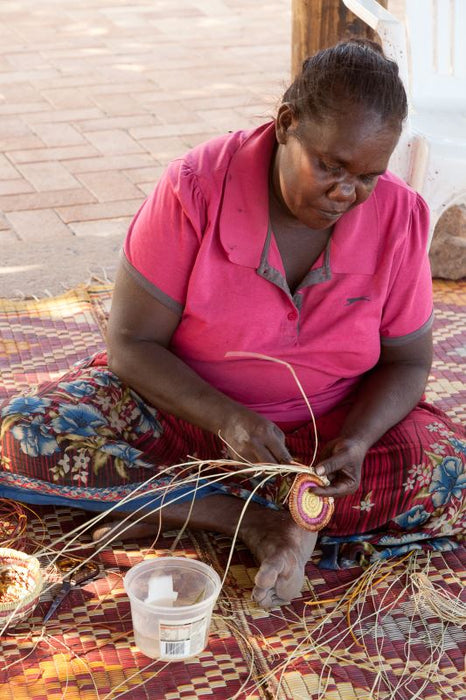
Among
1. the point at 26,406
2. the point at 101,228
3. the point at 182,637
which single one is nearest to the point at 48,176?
the point at 101,228

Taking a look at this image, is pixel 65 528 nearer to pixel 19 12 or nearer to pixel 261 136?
pixel 261 136

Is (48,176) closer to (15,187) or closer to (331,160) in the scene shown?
(15,187)

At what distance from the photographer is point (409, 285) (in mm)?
2420

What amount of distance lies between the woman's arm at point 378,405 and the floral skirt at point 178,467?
71 millimetres

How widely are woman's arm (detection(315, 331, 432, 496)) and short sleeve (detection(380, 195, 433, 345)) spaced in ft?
0.14

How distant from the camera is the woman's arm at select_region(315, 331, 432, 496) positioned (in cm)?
228

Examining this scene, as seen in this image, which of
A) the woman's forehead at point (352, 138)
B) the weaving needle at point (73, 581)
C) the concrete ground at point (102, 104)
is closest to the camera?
the woman's forehead at point (352, 138)

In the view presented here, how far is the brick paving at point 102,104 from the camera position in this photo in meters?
4.16

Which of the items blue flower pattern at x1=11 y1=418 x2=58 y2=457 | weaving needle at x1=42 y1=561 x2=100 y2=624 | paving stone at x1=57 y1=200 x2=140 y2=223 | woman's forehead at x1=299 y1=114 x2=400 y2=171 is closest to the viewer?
woman's forehead at x1=299 y1=114 x2=400 y2=171

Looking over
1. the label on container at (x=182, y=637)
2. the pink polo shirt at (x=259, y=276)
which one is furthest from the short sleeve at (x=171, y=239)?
the label on container at (x=182, y=637)

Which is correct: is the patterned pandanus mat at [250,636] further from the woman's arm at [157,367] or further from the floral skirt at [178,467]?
the woman's arm at [157,367]

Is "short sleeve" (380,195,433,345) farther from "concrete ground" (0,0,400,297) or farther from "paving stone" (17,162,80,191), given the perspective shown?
"paving stone" (17,162,80,191)

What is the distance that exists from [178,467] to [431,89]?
7.06 feet

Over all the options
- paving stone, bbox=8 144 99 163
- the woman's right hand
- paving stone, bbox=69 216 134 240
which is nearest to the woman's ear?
the woman's right hand
